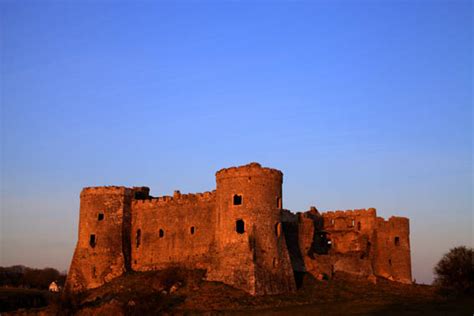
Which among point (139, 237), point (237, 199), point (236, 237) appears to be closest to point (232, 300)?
point (236, 237)

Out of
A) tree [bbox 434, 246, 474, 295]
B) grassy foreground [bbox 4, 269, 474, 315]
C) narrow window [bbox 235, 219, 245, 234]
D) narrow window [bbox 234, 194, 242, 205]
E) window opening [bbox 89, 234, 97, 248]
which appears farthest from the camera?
Answer: window opening [bbox 89, 234, 97, 248]

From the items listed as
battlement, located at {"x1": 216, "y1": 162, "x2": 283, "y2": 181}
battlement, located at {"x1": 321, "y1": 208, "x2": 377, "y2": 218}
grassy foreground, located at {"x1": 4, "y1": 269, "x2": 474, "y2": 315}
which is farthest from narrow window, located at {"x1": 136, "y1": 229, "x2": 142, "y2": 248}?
battlement, located at {"x1": 321, "y1": 208, "x2": 377, "y2": 218}

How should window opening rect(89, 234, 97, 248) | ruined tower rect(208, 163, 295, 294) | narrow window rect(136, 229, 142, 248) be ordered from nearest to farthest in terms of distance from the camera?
ruined tower rect(208, 163, 295, 294), window opening rect(89, 234, 97, 248), narrow window rect(136, 229, 142, 248)

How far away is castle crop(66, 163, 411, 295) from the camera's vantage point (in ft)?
150

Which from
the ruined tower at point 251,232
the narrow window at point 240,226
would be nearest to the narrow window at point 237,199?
the ruined tower at point 251,232

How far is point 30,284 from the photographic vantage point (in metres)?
77.9

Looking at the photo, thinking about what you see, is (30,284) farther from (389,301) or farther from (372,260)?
(389,301)

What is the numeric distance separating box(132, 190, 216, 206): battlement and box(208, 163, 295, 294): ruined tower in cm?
316

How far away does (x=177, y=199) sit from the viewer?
52.5m

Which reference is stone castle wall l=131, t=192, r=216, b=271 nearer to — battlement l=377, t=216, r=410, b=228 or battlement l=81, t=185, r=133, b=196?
battlement l=81, t=185, r=133, b=196

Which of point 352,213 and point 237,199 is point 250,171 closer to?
point 237,199

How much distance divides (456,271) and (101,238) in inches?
1041

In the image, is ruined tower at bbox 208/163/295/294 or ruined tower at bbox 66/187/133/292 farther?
ruined tower at bbox 66/187/133/292

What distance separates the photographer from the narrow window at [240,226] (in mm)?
46247
